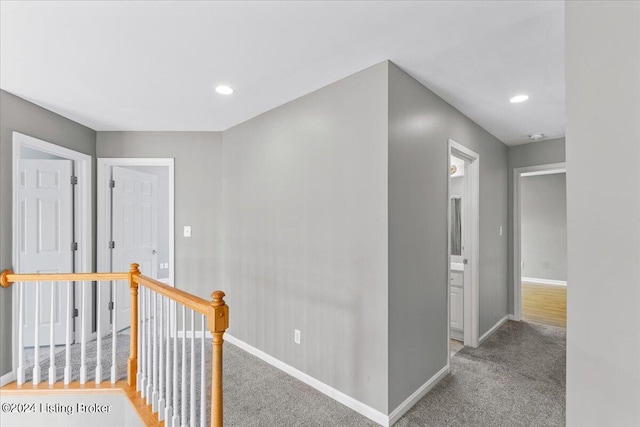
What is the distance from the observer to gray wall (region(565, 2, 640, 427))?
822mm

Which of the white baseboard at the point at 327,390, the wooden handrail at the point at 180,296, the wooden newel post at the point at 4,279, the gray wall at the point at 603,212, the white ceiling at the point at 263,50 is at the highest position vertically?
the white ceiling at the point at 263,50

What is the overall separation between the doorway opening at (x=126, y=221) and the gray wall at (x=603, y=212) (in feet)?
12.4

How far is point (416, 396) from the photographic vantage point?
2.30 metres

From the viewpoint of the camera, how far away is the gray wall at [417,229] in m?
2.11

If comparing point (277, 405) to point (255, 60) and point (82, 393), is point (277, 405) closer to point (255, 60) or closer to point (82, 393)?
point (82, 393)

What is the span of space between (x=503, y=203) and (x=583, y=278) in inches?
141

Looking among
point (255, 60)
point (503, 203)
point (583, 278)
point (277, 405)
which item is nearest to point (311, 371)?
point (277, 405)

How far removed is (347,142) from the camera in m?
2.30

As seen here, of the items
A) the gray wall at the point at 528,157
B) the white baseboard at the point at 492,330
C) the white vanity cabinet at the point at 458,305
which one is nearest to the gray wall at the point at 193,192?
the white vanity cabinet at the point at 458,305

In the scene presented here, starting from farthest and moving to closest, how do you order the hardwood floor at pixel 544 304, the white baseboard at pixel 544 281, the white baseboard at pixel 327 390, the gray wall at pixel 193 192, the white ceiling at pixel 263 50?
the white baseboard at pixel 544 281, the hardwood floor at pixel 544 304, the gray wall at pixel 193 192, the white baseboard at pixel 327 390, the white ceiling at pixel 263 50

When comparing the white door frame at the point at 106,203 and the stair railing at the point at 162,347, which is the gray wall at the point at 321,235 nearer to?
the stair railing at the point at 162,347

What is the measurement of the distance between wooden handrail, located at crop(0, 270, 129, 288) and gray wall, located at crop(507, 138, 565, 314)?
4472 millimetres

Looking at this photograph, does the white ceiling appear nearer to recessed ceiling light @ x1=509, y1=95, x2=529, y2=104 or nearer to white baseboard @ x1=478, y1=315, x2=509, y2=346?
recessed ceiling light @ x1=509, y1=95, x2=529, y2=104

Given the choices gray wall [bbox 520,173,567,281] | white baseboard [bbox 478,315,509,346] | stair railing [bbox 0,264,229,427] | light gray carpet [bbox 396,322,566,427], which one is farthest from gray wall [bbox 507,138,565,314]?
stair railing [bbox 0,264,229,427]
